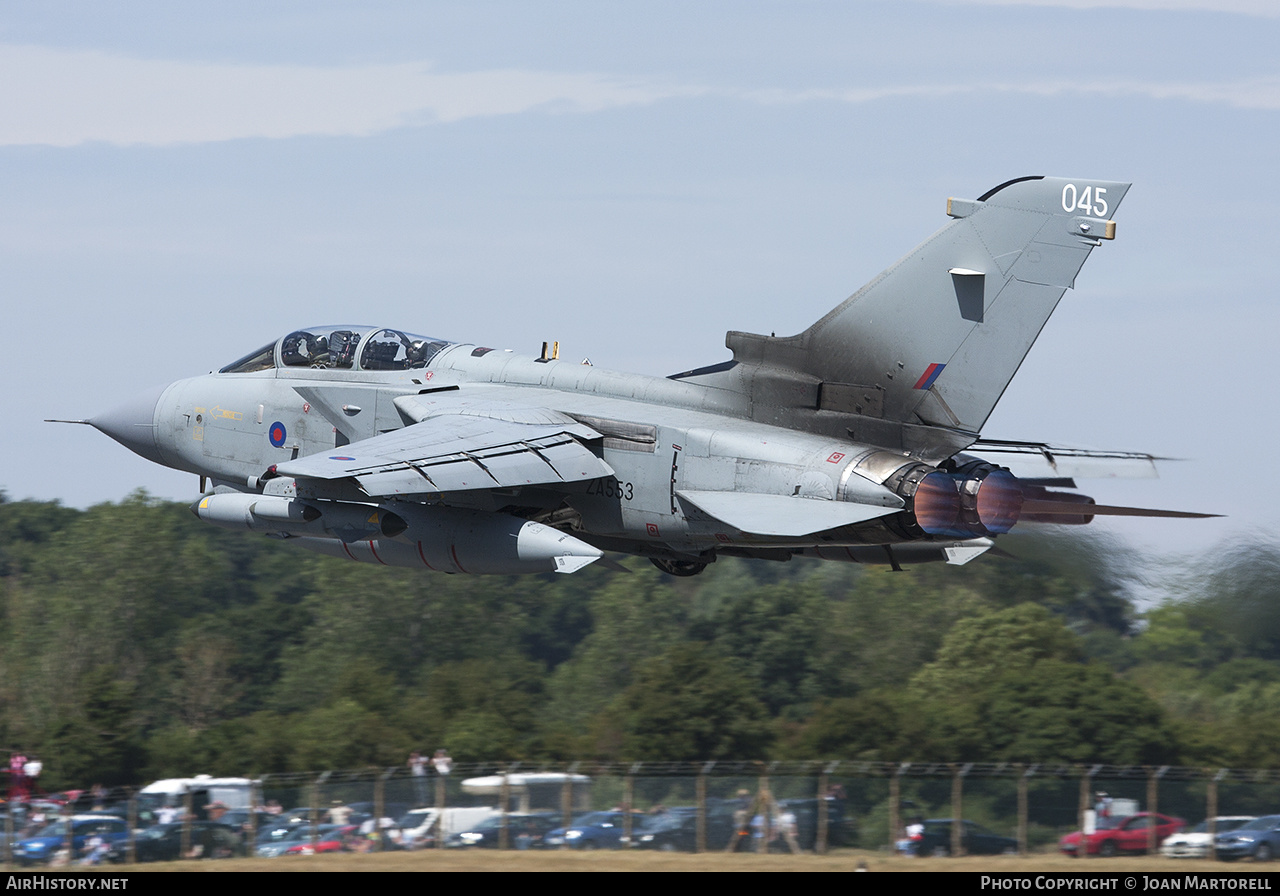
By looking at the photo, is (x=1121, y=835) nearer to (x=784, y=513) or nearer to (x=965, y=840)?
(x=965, y=840)

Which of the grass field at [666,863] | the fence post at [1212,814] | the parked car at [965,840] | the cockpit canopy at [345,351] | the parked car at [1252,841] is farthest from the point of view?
the cockpit canopy at [345,351]

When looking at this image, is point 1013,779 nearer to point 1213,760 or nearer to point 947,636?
point 1213,760

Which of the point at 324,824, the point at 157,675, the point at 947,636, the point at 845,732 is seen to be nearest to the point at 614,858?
the point at 324,824

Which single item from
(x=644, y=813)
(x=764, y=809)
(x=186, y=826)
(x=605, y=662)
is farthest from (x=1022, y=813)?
(x=605, y=662)

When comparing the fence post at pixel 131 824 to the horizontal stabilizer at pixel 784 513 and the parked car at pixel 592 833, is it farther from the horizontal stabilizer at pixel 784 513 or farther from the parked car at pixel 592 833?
the horizontal stabilizer at pixel 784 513

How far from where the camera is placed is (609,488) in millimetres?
20422

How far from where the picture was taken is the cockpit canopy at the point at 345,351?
23.0m

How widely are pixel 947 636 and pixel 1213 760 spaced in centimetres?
1744

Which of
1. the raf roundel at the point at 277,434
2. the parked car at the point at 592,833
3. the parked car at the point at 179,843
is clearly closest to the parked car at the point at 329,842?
the parked car at the point at 179,843

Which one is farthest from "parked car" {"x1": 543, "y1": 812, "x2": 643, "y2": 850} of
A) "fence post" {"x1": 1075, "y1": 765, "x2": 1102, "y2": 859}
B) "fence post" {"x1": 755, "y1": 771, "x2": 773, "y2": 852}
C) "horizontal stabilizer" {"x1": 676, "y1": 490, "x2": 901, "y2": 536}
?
"fence post" {"x1": 1075, "y1": 765, "x2": 1102, "y2": 859}

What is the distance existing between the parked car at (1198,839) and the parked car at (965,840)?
85.0 inches

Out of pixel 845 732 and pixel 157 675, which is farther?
pixel 157 675

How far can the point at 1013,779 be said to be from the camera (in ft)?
73.2

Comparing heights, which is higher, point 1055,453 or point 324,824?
point 1055,453
